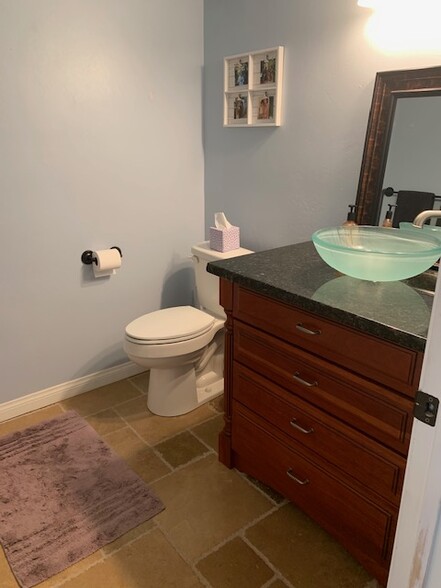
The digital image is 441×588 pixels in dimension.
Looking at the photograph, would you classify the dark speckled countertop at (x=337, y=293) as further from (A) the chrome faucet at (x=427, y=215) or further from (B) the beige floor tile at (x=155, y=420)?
(B) the beige floor tile at (x=155, y=420)

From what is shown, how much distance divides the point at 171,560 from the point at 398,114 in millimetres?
1818

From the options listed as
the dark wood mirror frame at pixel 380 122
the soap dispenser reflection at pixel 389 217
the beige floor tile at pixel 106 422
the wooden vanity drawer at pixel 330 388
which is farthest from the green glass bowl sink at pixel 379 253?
the beige floor tile at pixel 106 422

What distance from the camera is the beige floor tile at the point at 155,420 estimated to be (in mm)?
2135

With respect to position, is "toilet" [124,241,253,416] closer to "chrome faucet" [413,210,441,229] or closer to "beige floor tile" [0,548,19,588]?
"beige floor tile" [0,548,19,588]

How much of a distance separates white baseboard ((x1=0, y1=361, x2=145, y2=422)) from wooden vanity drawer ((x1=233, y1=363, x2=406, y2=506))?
112 cm

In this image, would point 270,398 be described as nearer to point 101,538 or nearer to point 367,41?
point 101,538

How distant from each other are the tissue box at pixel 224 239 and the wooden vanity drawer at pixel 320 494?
94 cm

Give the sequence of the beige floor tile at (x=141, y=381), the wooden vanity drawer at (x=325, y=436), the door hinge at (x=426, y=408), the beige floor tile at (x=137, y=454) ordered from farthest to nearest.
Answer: the beige floor tile at (x=141, y=381) → the beige floor tile at (x=137, y=454) → the wooden vanity drawer at (x=325, y=436) → the door hinge at (x=426, y=408)

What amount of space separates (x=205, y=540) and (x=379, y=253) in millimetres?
1172

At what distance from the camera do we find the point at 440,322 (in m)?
0.70

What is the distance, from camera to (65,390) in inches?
95.3

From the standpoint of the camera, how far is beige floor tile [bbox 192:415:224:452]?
2.07 meters

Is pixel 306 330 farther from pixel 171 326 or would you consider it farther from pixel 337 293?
pixel 171 326

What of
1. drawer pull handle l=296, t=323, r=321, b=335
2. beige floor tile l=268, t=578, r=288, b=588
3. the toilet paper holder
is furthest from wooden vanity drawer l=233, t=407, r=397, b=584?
the toilet paper holder
